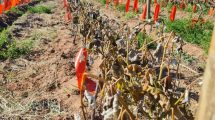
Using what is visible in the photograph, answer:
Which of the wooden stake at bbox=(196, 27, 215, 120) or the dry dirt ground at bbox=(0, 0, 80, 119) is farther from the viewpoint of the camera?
the dry dirt ground at bbox=(0, 0, 80, 119)

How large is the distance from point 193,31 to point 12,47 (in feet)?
14.4

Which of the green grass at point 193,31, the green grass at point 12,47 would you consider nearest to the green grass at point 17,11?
the green grass at point 12,47

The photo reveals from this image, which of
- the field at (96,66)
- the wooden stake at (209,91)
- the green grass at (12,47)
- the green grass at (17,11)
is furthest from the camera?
the green grass at (17,11)

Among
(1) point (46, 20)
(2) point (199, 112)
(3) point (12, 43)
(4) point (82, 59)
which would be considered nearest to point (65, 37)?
(3) point (12, 43)

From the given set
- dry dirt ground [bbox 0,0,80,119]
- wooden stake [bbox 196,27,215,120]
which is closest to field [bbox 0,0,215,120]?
dry dirt ground [bbox 0,0,80,119]

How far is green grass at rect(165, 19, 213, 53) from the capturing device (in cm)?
865

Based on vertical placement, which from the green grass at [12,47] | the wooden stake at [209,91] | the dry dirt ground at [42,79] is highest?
the wooden stake at [209,91]

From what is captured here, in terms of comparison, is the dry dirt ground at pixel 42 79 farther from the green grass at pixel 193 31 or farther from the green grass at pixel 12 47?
the green grass at pixel 193 31

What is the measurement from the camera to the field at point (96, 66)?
10.7ft

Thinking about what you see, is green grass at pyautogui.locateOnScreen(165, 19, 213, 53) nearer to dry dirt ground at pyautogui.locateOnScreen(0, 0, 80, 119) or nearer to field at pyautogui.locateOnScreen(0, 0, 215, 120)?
field at pyautogui.locateOnScreen(0, 0, 215, 120)

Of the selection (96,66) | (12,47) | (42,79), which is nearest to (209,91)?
(42,79)

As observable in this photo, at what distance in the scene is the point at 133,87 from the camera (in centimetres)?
328

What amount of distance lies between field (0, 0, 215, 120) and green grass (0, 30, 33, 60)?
2cm

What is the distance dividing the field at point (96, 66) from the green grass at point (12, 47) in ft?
0.07
